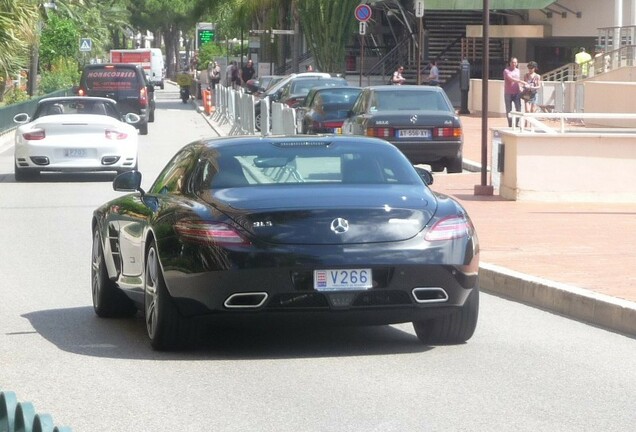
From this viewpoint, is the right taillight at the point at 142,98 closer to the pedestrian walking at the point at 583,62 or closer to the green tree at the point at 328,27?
the pedestrian walking at the point at 583,62

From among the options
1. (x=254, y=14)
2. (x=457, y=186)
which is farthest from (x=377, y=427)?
(x=254, y=14)

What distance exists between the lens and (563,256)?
1323 centimetres

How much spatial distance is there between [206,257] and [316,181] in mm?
1158

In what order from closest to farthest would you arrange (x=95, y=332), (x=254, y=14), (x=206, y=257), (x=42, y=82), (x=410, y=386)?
(x=410, y=386) < (x=206, y=257) < (x=95, y=332) < (x=42, y=82) < (x=254, y=14)

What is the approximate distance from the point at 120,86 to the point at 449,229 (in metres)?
33.7

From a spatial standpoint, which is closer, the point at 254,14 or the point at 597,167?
the point at 597,167

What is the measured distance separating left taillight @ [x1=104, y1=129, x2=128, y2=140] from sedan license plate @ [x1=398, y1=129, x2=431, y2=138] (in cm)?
457

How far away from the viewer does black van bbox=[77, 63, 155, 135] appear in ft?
136

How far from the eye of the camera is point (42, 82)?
2532 inches

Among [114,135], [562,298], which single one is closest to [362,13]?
[114,135]

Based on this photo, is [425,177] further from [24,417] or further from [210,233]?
[24,417]

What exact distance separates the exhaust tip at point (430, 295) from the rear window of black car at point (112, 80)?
3362 centimetres

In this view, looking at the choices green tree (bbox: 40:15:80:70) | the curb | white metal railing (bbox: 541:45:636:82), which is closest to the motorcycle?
green tree (bbox: 40:15:80:70)

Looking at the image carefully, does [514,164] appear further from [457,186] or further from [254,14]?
[254,14]
